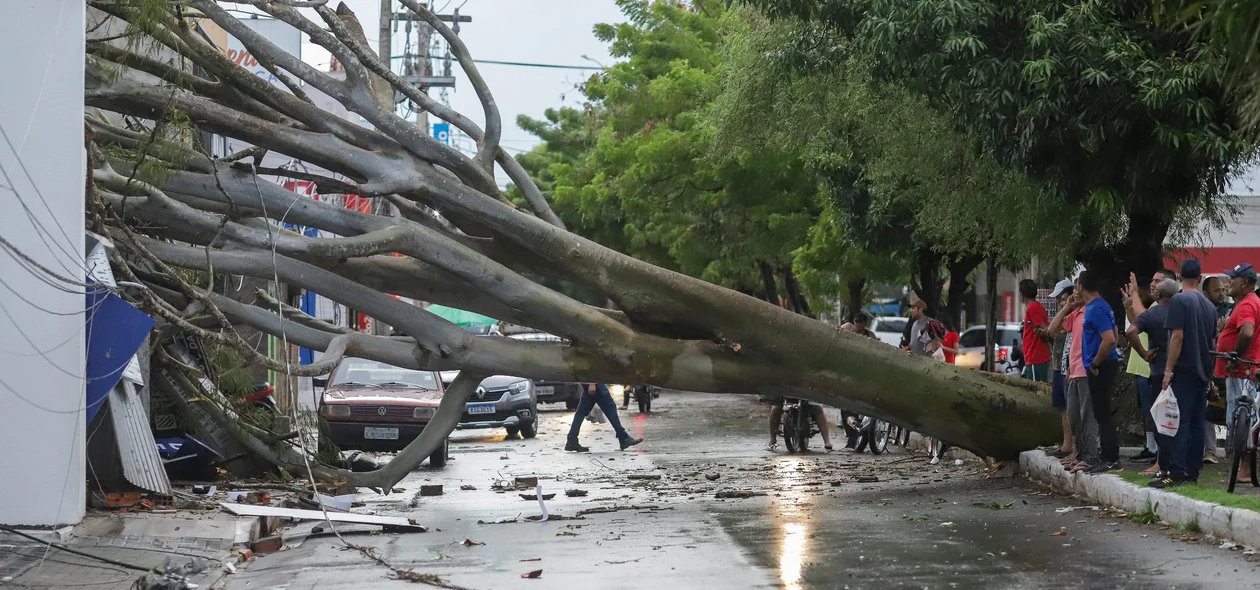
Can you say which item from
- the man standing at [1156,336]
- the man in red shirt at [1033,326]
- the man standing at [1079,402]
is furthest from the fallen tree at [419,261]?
the man standing at [1156,336]

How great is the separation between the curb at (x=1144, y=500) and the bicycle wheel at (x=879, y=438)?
4.48 m

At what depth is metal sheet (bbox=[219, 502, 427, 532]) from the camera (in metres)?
11.1

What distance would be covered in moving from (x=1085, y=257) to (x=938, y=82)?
3473mm

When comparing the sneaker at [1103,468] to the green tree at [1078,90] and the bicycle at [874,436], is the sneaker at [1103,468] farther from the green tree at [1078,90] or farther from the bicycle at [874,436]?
the bicycle at [874,436]

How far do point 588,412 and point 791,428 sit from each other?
3486 mm

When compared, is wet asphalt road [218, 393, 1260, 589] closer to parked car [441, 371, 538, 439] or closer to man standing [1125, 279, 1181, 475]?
man standing [1125, 279, 1181, 475]

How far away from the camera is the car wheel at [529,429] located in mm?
23469

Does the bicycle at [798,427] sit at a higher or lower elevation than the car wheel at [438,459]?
higher

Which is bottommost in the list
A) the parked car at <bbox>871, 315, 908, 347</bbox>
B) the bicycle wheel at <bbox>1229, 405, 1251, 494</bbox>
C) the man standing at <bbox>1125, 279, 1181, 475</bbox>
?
the bicycle wheel at <bbox>1229, 405, 1251, 494</bbox>

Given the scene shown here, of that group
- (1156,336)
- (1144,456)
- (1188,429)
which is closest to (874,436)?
(1144,456)

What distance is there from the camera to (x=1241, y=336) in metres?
11.4

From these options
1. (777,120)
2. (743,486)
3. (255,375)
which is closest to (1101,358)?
(743,486)


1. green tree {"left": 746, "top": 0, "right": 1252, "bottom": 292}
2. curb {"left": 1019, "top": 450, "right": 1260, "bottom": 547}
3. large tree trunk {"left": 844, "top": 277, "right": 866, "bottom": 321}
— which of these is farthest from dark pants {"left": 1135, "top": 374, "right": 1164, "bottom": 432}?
large tree trunk {"left": 844, "top": 277, "right": 866, "bottom": 321}

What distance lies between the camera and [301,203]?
13.0 metres
